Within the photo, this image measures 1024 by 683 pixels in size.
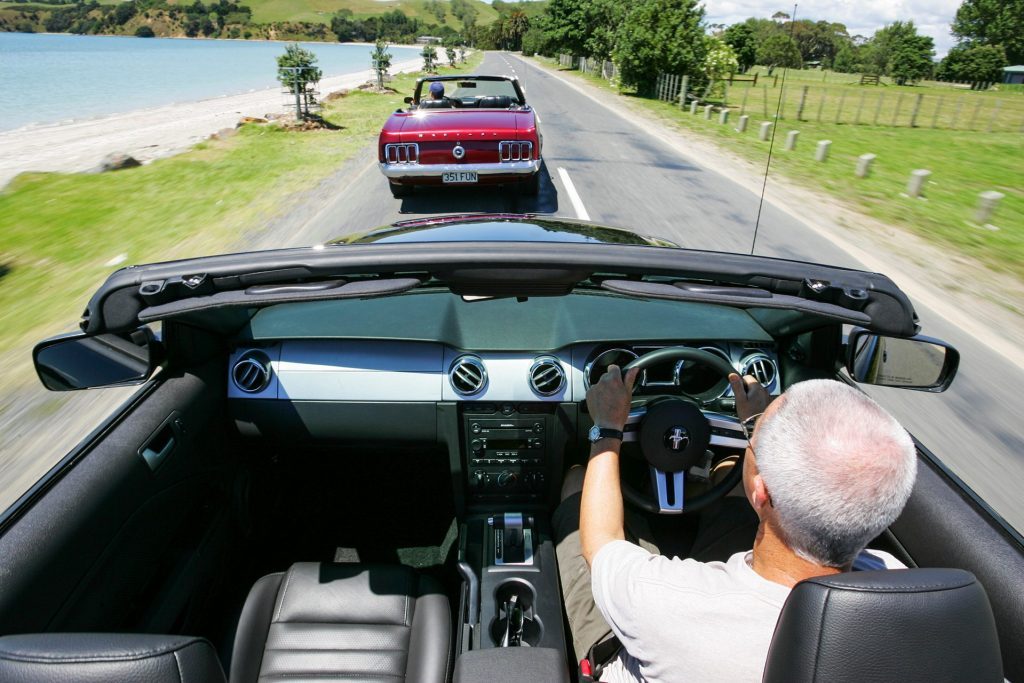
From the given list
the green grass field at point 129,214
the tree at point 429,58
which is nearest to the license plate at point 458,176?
the green grass field at point 129,214

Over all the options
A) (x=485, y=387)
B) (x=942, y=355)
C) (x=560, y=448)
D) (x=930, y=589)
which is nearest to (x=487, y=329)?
(x=485, y=387)

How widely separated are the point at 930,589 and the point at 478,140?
7971 millimetres

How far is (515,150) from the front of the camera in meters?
8.52

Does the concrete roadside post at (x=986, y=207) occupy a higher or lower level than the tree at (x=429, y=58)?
lower

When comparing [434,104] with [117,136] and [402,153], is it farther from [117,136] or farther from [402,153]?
[117,136]

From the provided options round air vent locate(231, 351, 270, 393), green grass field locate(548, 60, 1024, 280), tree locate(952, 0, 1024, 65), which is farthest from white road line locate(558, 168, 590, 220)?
tree locate(952, 0, 1024, 65)

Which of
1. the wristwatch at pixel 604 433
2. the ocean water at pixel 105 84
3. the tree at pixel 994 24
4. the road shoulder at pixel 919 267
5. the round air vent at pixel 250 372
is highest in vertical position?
the tree at pixel 994 24

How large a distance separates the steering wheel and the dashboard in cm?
19

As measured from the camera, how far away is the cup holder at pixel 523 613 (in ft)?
7.61

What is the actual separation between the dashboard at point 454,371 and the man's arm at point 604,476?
21.1 inches

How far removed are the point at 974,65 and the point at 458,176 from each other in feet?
242

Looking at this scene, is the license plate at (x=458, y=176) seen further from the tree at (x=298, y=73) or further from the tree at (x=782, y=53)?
the tree at (x=298, y=73)

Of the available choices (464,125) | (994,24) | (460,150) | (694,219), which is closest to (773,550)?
(460,150)

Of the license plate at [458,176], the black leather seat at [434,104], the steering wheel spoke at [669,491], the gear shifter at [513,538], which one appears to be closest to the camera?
the steering wheel spoke at [669,491]
